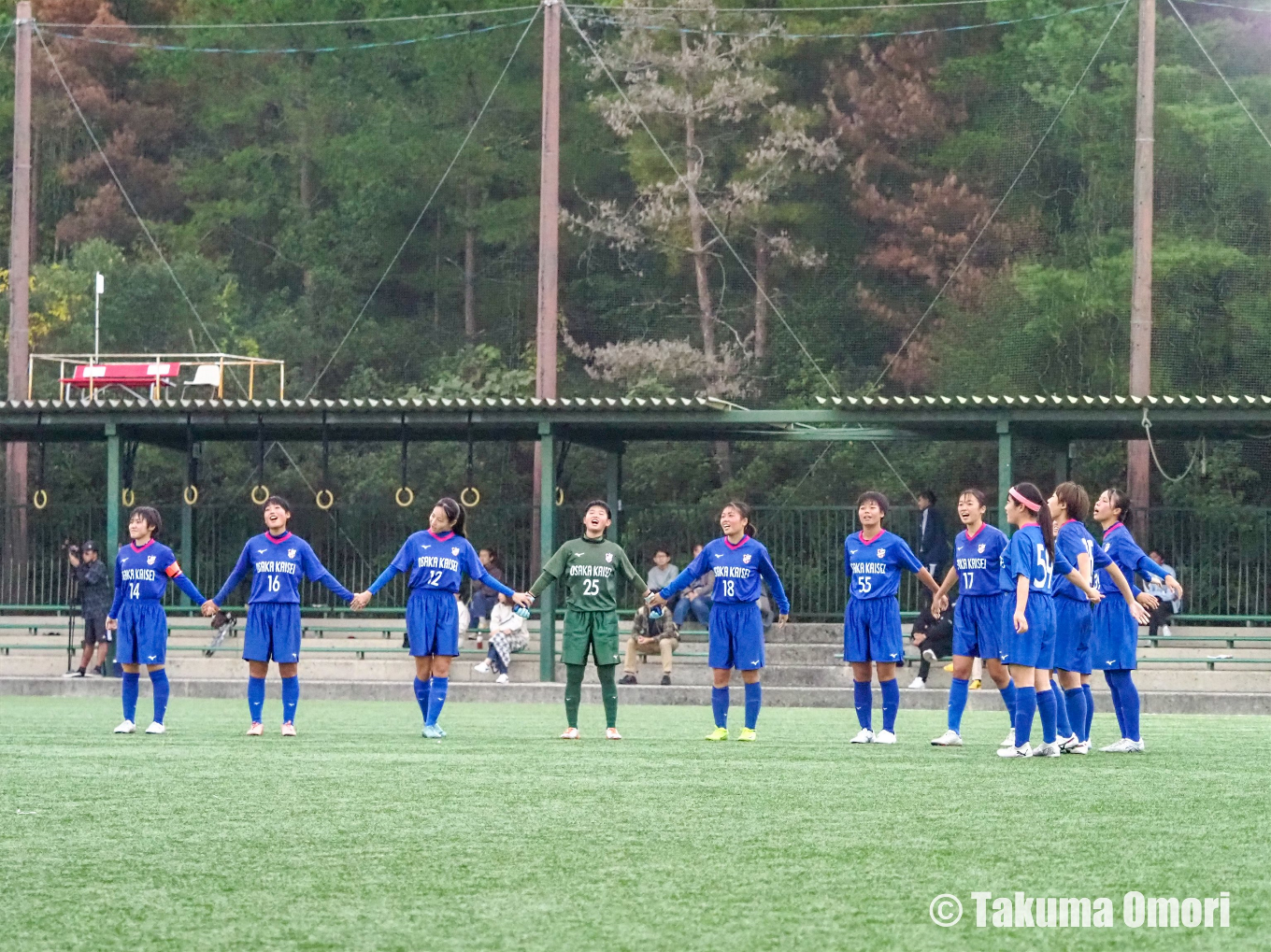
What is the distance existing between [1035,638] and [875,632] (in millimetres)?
2053

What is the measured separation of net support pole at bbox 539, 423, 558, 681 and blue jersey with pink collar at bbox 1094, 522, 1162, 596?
11.2 metres

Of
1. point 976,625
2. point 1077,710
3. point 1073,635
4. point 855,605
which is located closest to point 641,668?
point 855,605

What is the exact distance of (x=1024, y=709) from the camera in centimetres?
1252

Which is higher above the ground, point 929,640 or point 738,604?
point 738,604

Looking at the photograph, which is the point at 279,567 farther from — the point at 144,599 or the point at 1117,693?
the point at 1117,693

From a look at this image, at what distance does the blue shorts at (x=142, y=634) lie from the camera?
15172mm

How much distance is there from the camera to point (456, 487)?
40.9 meters

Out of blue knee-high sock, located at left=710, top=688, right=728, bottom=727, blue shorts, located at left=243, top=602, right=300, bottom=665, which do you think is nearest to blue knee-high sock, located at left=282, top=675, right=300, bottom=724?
blue shorts, located at left=243, top=602, right=300, bottom=665

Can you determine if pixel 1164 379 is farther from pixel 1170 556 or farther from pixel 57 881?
pixel 57 881

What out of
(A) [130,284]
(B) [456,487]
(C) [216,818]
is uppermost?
(A) [130,284]

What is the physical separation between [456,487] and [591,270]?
→ 5756 millimetres

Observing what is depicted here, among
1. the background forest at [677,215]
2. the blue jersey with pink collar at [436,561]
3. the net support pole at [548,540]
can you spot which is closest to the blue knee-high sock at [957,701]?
the blue jersey with pink collar at [436,561]

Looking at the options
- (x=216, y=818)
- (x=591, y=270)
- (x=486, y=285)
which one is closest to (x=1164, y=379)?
(x=591, y=270)

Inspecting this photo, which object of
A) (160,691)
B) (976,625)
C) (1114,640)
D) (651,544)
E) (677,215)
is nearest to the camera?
(1114,640)
